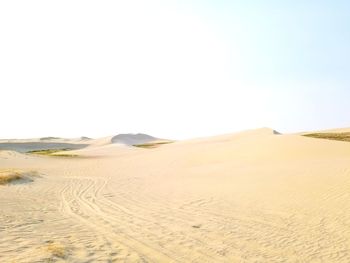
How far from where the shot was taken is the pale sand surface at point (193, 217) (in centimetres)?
822

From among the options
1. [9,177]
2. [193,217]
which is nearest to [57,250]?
[193,217]

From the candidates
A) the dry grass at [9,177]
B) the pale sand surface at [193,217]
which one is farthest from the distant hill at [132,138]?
the pale sand surface at [193,217]

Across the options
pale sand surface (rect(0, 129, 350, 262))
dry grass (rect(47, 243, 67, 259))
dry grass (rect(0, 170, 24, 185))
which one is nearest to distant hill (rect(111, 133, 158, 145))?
dry grass (rect(0, 170, 24, 185))

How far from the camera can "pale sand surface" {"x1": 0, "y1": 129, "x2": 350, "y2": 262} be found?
822 cm

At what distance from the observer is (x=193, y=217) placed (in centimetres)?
1192

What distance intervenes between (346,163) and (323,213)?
8.45 m

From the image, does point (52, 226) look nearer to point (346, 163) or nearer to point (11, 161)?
point (346, 163)

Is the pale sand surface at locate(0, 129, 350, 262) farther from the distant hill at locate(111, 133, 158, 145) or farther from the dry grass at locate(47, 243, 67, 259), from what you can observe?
the distant hill at locate(111, 133, 158, 145)

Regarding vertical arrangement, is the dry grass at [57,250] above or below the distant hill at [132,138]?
below

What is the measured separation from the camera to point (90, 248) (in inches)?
319

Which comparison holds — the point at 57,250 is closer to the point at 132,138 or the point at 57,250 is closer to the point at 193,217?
the point at 193,217

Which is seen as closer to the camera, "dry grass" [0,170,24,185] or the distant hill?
"dry grass" [0,170,24,185]

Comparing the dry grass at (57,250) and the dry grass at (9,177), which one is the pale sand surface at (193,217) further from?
the dry grass at (9,177)

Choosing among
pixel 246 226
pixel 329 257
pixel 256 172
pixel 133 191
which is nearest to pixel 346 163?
pixel 256 172
